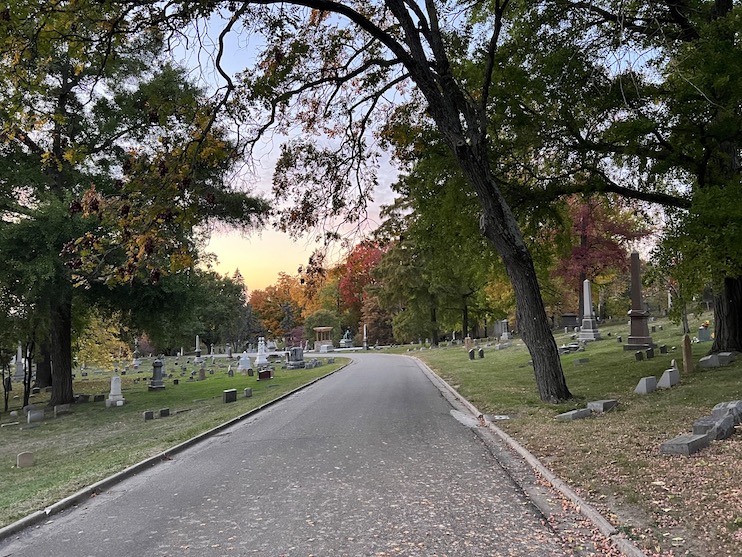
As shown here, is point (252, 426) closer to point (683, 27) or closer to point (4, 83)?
point (4, 83)

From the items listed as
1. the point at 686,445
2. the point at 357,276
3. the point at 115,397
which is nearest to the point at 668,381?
the point at 686,445

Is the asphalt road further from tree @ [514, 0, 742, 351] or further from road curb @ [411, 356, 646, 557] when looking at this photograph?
tree @ [514, 0, 742, 351]

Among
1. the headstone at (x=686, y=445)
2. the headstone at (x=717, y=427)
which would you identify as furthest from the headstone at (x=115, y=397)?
the headstone at (x=717, y=427)

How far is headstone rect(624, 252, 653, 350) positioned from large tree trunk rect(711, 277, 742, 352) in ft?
21.1

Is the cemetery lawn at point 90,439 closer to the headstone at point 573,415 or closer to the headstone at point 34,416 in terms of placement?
the headstone at point 34,416

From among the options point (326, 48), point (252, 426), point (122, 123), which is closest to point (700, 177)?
point (326, 48)

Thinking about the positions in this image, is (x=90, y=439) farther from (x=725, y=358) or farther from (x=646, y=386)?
(x=725, y=358)

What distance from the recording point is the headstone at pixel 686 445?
6031mm

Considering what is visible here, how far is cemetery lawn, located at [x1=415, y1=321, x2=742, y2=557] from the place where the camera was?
415cm

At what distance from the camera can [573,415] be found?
902 cm

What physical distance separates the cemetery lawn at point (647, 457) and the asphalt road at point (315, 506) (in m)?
0.75

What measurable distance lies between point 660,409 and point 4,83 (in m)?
11.9

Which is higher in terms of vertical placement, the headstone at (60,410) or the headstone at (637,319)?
the headstone at (637,319)

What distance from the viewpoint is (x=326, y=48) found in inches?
501
